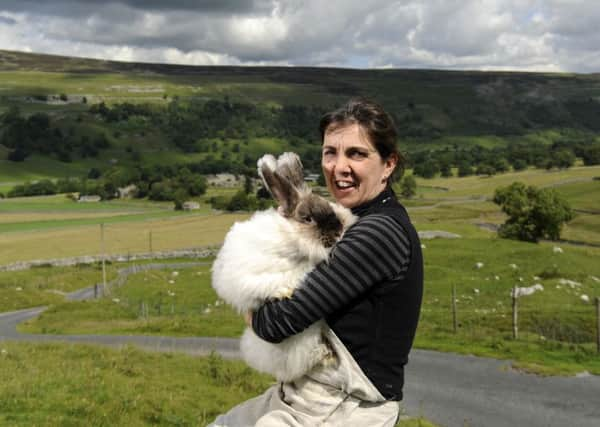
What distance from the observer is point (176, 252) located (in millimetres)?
94312

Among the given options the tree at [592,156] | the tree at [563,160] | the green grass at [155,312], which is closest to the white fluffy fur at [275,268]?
the green grass at [155,312]

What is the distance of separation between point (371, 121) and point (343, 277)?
110 centimetres

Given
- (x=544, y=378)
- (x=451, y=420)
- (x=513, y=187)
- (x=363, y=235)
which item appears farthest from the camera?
(x=513, y=187)

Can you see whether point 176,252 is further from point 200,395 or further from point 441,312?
point 200,395

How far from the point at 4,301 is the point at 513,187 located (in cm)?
6112

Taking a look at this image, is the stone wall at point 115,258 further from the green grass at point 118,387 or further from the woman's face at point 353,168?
the woman's face at point 353,168

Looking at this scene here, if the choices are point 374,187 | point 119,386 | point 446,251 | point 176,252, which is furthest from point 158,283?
point 374,187

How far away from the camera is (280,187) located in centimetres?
358

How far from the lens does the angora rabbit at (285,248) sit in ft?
11.6

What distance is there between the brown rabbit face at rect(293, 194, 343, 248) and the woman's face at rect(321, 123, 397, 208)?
52cm

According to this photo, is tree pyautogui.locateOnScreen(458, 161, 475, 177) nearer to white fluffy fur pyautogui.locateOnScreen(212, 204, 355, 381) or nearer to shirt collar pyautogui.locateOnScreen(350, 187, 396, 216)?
shirt collar pyautogui.locateOnScreen(350, 187, 396, 216)

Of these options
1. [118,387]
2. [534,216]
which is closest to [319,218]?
[118,387]

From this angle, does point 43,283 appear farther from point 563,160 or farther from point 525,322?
point 563,160

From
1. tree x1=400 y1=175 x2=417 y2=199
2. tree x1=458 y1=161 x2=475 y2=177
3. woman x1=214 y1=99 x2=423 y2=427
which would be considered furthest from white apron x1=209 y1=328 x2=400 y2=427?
tree x1=458 y1=161 x2=475 y2=177
